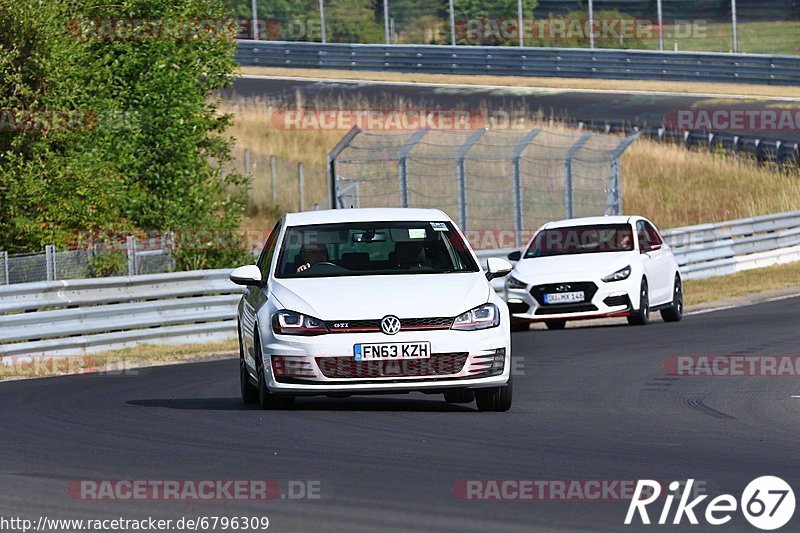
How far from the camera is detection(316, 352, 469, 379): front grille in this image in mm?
11078

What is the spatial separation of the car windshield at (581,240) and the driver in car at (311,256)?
10249 millimetres

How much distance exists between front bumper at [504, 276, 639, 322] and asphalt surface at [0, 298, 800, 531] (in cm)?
532

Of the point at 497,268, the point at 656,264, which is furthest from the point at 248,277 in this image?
the point at 656,264

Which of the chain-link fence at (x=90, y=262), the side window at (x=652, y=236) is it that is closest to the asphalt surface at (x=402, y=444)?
the chain-link fence at (x=90, y=262)

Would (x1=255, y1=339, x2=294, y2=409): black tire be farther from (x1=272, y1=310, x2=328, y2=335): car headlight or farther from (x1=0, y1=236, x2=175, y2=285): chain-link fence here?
(x1=0, y1=236, x2=175, y2=285): chain-link fence

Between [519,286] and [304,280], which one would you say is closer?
[304,280]

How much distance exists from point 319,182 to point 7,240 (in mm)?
14860

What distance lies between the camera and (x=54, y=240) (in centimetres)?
2425

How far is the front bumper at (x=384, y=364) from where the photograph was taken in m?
11.1

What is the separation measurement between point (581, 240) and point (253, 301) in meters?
11.5

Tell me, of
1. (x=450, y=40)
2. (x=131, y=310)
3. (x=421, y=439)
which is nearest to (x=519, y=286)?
(x=131, y=310)

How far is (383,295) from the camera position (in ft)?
36.8

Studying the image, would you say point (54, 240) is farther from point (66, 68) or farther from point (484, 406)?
point (484, 406)

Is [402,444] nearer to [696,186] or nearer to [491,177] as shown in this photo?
[491,177]
